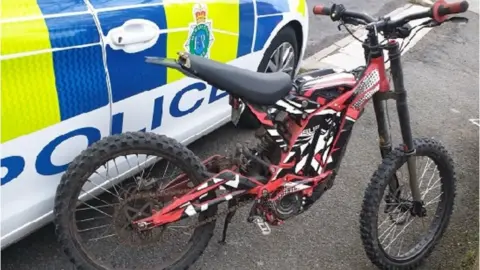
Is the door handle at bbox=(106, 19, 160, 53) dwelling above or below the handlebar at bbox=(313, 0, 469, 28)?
below

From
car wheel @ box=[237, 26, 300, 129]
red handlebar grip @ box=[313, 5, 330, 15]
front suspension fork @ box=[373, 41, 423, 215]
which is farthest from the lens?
car wheel @ box=[237, 26, 300, 129]

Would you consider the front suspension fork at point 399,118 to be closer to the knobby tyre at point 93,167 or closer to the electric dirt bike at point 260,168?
the electric dirt bike at point 260,168

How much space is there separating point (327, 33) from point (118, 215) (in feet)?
16.4

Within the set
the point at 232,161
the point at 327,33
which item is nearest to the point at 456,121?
the point at 327,33

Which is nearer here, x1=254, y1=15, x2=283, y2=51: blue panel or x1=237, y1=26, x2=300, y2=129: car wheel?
x1=254, y1=15, x2=283, y2=51: blue panel

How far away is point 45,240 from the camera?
9.35 feet

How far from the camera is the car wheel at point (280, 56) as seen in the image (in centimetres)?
376

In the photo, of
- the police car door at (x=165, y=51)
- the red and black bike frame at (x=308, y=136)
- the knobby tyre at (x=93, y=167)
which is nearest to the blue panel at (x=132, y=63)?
the police car door at (x=165, y=51)

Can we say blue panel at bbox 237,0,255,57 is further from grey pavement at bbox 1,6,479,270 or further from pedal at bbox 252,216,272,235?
pedal at bbox 252,216,272,235

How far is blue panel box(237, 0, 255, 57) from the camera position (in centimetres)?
328

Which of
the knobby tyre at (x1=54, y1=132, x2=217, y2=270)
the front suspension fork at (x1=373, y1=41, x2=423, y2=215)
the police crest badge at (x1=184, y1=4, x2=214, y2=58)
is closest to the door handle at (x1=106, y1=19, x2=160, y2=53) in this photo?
the police crest badge at (x1=184, y1=4, x2=214, y2=58)

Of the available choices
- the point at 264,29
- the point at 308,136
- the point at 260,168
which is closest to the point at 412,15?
the point at 308,136

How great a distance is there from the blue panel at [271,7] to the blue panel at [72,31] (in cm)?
133

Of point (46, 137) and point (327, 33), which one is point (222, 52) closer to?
point (46, 137)
